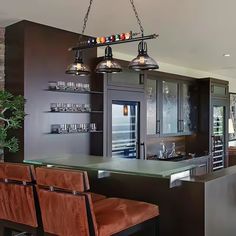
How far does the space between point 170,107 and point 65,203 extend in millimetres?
4376

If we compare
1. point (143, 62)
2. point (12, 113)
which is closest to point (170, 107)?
point (12, 113)

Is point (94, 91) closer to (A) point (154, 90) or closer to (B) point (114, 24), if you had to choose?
(B) point (114, 24)

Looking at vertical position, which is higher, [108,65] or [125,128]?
[108,65]

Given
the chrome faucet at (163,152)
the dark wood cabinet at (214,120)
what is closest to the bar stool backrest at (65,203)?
the chrome faucet at (163,152)

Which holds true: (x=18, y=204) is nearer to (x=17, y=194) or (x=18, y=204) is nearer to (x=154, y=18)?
(x=17, y=194)

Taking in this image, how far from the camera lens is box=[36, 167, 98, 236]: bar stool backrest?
6.51 ft

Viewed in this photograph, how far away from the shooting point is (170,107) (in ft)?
20.2

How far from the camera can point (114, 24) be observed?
386 cm

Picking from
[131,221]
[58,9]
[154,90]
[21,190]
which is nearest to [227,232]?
[131,221]

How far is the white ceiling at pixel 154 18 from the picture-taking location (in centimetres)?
319

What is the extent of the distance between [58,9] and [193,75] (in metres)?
4.75

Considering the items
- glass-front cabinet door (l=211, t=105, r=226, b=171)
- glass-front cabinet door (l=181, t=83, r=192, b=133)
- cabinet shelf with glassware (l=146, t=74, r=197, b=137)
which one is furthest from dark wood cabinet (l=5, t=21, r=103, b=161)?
glass-front cabinet door (l=211, t=105, r=226, b=171)

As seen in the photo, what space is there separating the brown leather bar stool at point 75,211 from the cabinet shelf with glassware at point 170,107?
339 cm

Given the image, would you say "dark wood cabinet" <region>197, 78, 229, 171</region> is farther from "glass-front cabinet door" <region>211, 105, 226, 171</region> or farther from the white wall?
the white wall
